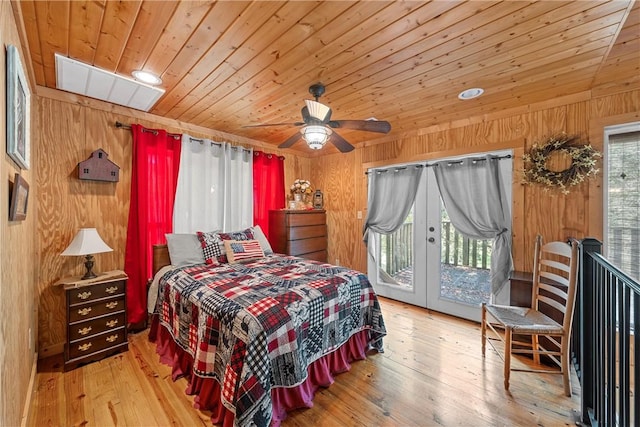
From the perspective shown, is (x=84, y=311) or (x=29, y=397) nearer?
(x=29, y=397)

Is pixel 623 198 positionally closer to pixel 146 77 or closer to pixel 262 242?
pixel 262 242

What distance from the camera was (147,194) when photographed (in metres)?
3.00

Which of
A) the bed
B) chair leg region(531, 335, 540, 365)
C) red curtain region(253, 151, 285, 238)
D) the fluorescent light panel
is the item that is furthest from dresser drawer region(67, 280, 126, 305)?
chair leg region(531, 335, 540, 365)

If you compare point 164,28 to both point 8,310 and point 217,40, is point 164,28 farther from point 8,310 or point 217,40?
point 8,310

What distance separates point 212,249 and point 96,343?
4.08ft

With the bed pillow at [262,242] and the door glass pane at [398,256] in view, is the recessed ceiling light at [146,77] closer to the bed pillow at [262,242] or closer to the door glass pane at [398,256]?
the bed pillow at [262,242]

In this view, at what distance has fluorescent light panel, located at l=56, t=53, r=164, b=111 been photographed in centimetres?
208

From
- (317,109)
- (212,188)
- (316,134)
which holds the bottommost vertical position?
(212,188)

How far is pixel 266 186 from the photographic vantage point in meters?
4.22

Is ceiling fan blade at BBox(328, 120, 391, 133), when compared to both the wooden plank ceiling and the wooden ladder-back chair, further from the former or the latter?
the wooden ladder-back chair

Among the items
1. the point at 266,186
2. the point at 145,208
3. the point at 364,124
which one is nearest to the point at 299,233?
the point at 266,186

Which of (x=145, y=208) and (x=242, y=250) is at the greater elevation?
(x=145, y=208)

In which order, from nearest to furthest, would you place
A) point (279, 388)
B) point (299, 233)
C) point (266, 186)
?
1. point (279, 388)
2. point (299, 233)
3. point (266, 186)

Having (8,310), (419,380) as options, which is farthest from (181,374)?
(419,380)
